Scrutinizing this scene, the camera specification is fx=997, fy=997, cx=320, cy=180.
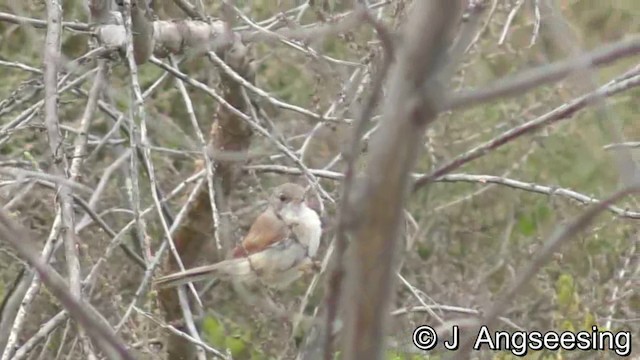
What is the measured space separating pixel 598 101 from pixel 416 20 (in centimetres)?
32

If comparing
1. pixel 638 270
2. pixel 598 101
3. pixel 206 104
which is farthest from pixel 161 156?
pixel 598 101

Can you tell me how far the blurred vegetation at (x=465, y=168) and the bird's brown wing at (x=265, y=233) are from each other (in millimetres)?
90

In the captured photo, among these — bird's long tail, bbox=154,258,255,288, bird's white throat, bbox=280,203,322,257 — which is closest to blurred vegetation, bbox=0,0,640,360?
bird's white throat, bbox=280,203,322,257

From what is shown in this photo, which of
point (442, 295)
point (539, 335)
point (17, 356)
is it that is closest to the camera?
point (17, 356)

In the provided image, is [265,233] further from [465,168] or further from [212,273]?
[465,168]

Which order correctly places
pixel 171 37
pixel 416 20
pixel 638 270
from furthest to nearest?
pixel 638 270
pixel 171 37
pixel 416 20

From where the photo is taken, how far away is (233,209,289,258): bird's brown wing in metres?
3.80

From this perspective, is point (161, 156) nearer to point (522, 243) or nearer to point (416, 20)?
point (522, 243)

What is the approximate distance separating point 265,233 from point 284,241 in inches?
4.2

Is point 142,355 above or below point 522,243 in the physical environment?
below

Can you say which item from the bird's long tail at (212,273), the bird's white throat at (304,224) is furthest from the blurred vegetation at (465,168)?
the bird's long tail at (212,273)

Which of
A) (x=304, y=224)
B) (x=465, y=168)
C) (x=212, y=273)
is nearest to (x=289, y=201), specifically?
(x=304, y=224)

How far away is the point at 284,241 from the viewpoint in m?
3.80

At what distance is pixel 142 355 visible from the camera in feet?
9.21
